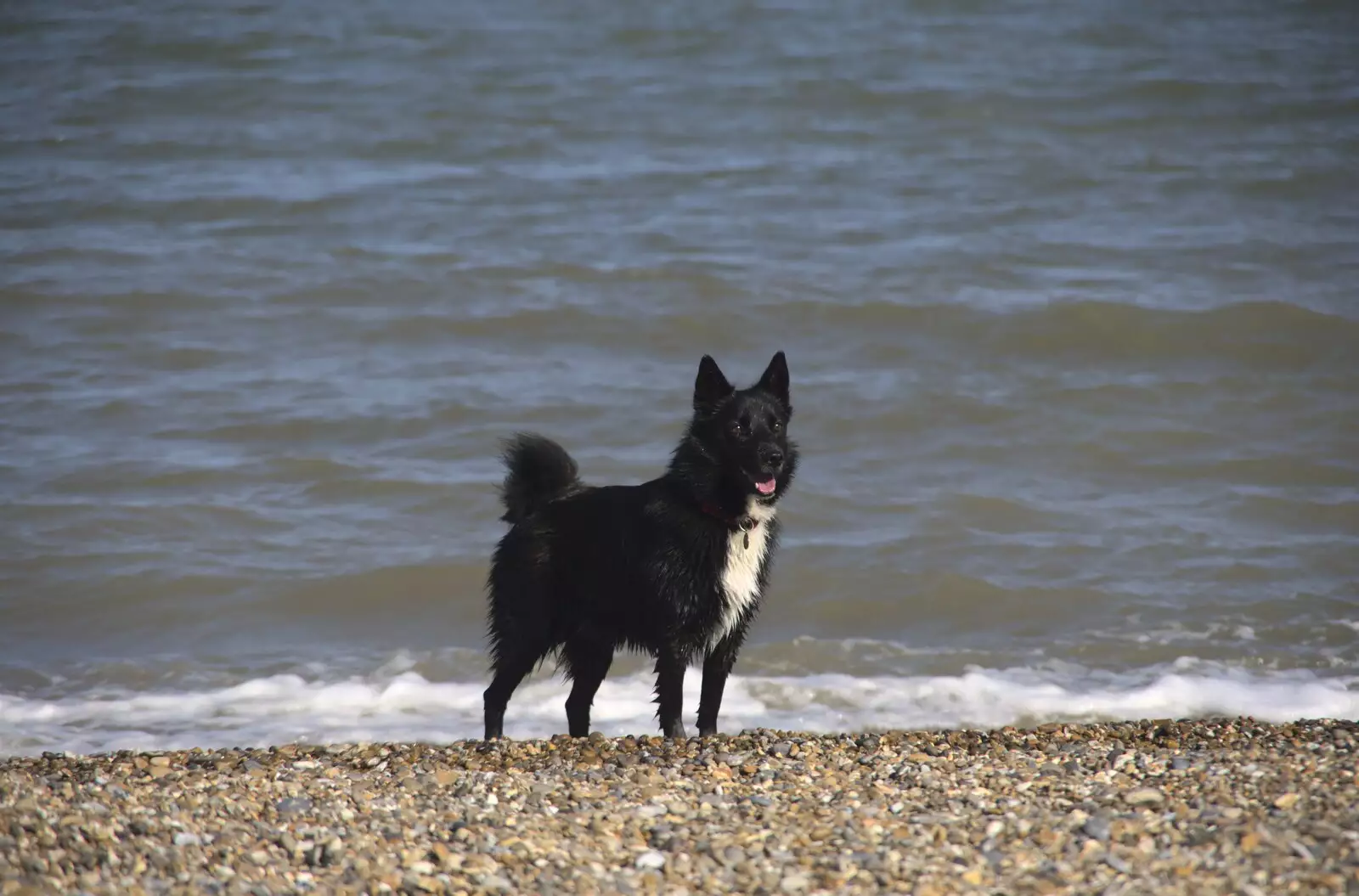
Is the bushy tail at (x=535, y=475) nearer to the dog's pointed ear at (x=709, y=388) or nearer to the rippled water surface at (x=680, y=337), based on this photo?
the dog's pointed ear at (x=709, y=388)

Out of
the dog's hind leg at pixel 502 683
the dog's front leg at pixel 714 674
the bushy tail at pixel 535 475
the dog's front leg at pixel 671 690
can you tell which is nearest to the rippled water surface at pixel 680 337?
the dog's hind leg at pixel 502 683

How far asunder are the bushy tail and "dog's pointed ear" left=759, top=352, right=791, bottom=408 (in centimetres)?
87

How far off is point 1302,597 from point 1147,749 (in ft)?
11.9

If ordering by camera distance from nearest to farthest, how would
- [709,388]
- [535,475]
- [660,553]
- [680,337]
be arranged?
[660,553]
[709,388]
[535,475]
[680,337]

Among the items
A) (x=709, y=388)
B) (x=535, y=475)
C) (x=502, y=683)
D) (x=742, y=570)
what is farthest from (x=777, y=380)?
(x=502, y=683)

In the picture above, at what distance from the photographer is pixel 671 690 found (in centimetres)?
573

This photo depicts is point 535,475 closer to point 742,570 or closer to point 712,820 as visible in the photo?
point 742,570

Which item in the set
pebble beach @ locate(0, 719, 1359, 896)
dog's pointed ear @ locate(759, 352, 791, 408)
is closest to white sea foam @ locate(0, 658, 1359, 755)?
pebble beach @ locate(0, 719, 1359, 896)

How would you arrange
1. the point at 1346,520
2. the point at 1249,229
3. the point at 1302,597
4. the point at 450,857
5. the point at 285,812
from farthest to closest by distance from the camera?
the point at 1249,229 → the point at 1346,520 → the point at 1302,597 → the point at 285,812 → the point at 450,857

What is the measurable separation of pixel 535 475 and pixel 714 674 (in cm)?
109

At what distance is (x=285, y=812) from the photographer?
14.6 feet

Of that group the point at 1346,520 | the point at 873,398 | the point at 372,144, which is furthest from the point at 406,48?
the point at 1346,520

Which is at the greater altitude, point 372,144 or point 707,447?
point 372,144

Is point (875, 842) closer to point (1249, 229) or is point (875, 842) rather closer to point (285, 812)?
point (285, 812)
